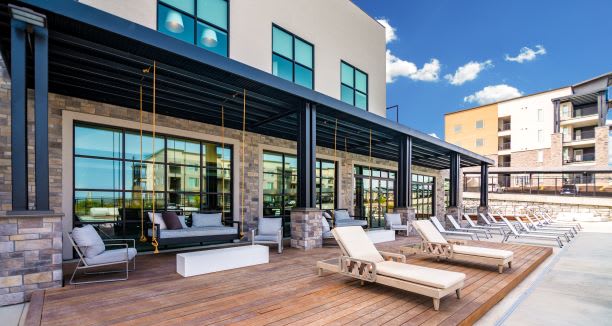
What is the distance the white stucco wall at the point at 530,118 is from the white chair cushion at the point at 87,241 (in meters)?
40.8

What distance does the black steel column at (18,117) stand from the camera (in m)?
3.87

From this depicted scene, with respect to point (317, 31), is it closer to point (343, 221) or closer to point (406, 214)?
point (343, 221)

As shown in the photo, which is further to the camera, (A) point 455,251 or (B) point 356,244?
(A) point 455,251

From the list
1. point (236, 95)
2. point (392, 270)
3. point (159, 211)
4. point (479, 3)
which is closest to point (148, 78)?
point (236, 95)

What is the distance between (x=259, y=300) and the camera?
3887 millimetres

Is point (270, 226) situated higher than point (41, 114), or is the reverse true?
point (41, 114)

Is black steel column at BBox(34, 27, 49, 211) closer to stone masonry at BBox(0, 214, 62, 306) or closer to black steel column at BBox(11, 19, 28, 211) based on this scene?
black steel column at BBox(11, 19, 28, 211)

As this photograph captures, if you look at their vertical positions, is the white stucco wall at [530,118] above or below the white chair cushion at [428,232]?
above

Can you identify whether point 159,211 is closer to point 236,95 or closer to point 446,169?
point 236,95

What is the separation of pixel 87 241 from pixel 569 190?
31.5 meters

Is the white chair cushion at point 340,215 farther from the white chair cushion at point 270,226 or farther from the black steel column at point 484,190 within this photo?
the black steel column at point 484,190

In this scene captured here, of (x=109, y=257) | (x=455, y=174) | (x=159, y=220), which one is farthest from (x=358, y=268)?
(x=455, y=174)

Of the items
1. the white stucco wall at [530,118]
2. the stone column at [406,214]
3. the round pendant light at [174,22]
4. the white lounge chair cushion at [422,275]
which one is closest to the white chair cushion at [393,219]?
the stone column at [406,214]

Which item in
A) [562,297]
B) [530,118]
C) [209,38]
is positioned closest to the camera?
[562,297]
